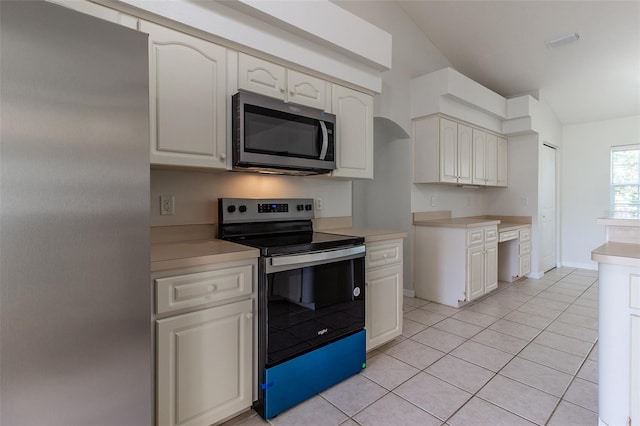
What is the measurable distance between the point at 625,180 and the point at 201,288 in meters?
6.39

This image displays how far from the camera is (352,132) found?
2564mm

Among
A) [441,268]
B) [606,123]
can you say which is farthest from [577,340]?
[606,123]

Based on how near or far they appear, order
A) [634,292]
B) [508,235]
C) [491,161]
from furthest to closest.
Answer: [491,161] < [508,235] < [634,292]

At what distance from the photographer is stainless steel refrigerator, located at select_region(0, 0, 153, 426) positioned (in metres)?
0.82

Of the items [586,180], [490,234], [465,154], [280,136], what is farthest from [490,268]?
[280,136]

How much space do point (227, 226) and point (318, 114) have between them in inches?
38.2

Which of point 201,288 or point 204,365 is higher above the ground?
point 201,288

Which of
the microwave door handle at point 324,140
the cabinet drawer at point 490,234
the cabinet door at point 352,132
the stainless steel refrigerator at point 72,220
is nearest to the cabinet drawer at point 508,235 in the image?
the cabinet drawer at point 490,234

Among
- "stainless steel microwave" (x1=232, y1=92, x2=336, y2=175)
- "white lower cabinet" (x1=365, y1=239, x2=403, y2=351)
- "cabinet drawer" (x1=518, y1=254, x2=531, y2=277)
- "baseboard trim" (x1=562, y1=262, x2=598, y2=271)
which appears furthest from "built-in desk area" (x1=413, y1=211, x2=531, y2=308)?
"baseboard trim" (x1=562, y1=262, x2=598, y2=271)

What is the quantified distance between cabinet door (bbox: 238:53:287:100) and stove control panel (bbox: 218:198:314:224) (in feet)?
2.34

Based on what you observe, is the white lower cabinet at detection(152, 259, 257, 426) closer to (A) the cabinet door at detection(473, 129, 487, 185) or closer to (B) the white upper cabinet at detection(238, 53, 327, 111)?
(B) the white upper cabinet at detection(238, 53, 327, 111)

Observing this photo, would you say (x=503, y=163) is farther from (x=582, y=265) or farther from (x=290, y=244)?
(x=290, y=244)

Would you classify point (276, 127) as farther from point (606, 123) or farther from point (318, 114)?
point (606, 123)

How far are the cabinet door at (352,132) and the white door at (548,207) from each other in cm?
364
